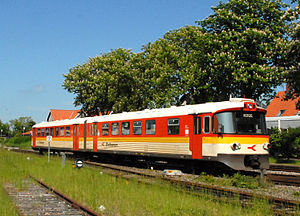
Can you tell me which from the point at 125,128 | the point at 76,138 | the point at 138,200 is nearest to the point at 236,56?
the point at 125,128

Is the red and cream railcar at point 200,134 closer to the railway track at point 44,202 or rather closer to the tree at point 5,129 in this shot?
the railway track at point 44,202

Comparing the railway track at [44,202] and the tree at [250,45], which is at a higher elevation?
the tree at [250,45]

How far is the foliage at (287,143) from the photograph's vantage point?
25547mm

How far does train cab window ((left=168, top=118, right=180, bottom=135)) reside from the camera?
1730 centimetres

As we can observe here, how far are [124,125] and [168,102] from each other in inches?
530

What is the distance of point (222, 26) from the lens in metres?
28.2

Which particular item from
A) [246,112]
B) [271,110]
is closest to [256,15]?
[246,112]

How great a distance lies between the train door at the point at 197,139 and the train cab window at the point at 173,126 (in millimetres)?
1218

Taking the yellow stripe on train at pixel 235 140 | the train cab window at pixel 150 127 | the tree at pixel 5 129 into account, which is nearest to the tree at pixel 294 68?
the yellow stripe on train at pixel 235 140

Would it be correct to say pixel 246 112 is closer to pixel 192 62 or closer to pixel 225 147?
pixel 225 147

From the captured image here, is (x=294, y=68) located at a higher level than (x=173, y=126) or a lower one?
higher

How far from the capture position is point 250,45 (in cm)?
2638

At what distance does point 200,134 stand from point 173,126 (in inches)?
77.9

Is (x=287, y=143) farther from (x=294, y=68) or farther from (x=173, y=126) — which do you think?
(x=173, y=126)
